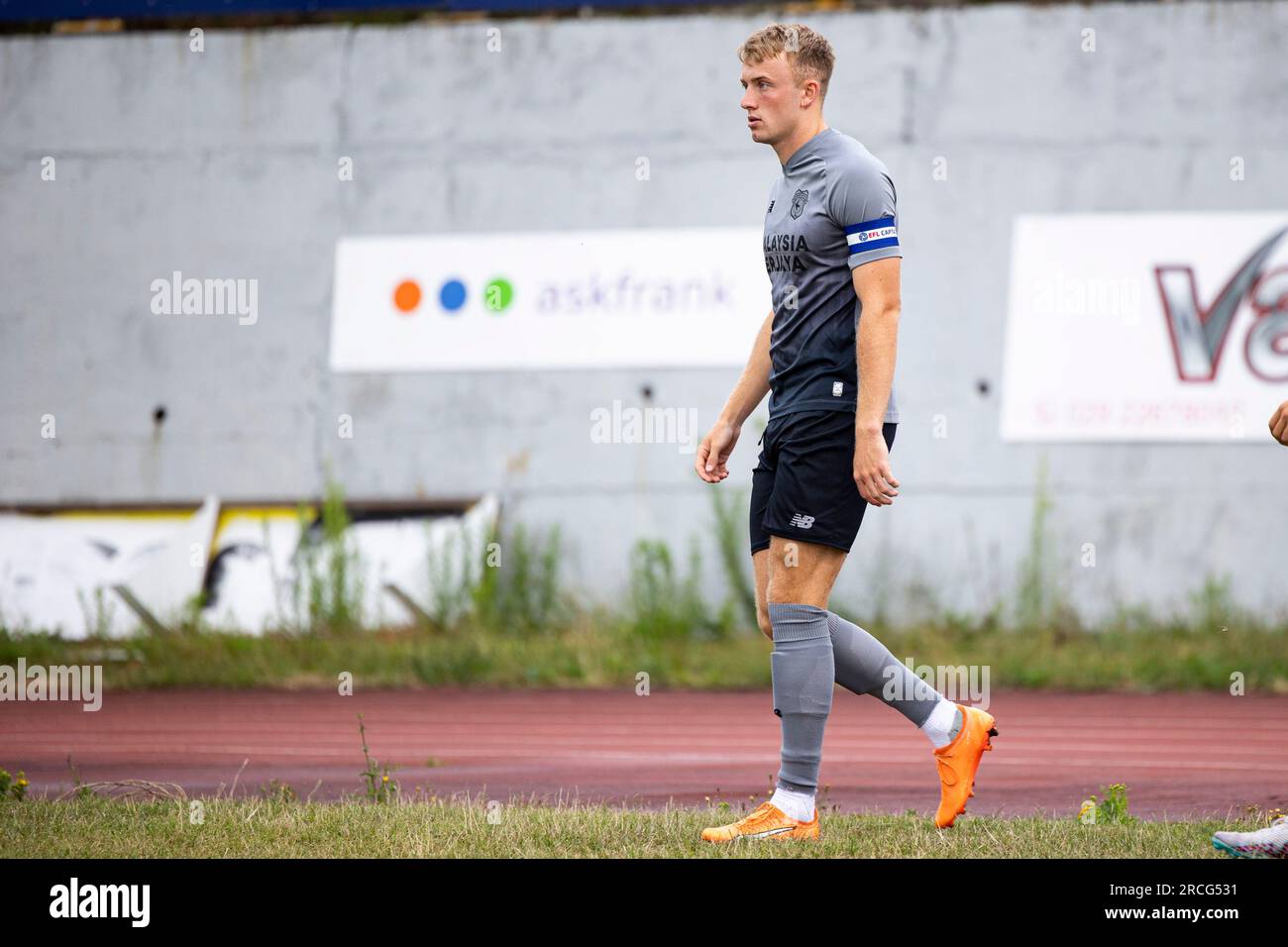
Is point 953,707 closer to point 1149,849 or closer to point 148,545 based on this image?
point 1149,849

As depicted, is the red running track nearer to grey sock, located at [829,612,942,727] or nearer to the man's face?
grey sock, located at [829,612,942,727]

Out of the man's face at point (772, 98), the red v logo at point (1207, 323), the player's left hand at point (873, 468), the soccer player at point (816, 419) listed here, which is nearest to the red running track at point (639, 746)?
the soccer player at point (816, 419)

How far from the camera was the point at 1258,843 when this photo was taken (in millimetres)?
4969

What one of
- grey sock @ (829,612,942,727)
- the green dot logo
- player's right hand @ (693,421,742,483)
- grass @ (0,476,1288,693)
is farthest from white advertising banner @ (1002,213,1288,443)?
grey sock @ (829,612,942,727)

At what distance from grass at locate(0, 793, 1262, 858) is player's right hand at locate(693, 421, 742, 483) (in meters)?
1.21

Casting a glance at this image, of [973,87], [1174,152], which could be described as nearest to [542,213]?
[973,87]

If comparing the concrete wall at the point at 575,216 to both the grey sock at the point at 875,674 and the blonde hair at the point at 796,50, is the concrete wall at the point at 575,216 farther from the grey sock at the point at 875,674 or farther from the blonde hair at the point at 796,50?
the blonde hair at the point at 796,50

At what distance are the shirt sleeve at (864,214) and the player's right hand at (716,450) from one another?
809 mm

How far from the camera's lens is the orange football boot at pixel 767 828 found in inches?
209

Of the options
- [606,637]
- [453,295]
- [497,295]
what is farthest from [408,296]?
[606,637]

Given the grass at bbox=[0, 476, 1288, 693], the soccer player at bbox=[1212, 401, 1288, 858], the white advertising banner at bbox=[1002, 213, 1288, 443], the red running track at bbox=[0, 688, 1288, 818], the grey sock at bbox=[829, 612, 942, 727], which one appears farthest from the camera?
the white advertising banner at bbox=[1002, 213, 1288, 443]

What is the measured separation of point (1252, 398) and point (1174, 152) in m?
2.26

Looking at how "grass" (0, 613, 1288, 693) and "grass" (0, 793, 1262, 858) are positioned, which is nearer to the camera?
"grass" (0, 793, 1262, 858)

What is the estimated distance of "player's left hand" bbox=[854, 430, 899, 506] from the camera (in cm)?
512
